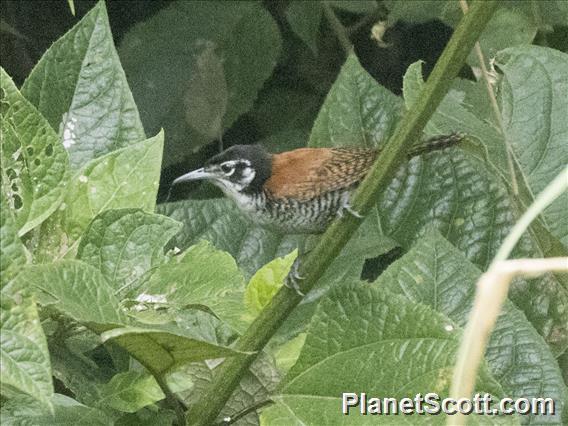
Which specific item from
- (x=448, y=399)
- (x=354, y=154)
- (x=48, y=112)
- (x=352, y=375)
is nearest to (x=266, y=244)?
(x=354, y=154)

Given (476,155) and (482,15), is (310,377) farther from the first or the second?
(476,155)

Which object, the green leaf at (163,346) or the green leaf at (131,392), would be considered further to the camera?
the green leaf at (131,392)

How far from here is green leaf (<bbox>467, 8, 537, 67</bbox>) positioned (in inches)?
79.8

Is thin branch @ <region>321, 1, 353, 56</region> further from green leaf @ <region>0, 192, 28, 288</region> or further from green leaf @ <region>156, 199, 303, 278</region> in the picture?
green leaf @ <region>0, 192, 28, 288</region>

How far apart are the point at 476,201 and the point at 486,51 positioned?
570 mm

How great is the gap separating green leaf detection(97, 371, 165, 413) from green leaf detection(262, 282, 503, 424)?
136mm

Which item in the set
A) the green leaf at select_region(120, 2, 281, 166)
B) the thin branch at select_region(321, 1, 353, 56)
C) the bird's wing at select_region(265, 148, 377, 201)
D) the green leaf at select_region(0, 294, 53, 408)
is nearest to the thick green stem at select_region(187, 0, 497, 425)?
the green leaf at select_region(0, 294, 53, 408)

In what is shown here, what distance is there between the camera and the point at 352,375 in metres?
1.14

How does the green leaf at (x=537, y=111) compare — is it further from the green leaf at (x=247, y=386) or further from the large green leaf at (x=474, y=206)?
the green leaf at (x=247, y=386)

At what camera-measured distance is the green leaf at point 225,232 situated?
160 cm

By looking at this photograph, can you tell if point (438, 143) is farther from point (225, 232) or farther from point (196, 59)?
point (196, 59)

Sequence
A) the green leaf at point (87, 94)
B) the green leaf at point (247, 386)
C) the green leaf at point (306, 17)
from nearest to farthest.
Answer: the green leaf at point (247, 386), the green leaf at point (87, 94), the green leaf at point (306, 17)

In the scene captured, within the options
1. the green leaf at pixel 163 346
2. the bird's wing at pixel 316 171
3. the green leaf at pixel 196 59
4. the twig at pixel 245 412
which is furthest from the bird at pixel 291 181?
the green leaf at pixel 163 346

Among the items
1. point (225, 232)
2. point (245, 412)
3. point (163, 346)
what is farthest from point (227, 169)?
point (163, 346)
